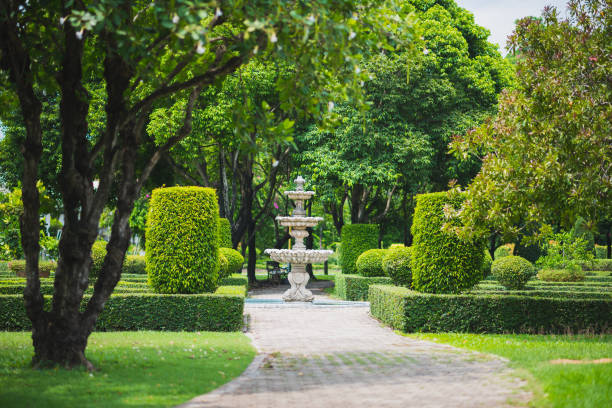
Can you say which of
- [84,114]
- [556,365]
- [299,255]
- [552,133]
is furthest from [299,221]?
[556,365]

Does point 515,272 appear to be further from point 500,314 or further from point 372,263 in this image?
point 500,314

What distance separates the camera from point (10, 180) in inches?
1067

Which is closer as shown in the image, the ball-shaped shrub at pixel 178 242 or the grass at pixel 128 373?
the grass at pixel 128 373

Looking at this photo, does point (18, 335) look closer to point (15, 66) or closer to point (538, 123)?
point (15, 66)

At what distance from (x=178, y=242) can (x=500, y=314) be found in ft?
24.3

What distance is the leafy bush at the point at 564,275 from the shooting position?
23.5 m

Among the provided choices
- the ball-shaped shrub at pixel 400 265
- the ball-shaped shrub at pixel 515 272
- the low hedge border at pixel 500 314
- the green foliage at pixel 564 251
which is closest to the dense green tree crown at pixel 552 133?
the low hedge border at pixel 500 314

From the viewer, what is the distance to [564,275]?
78.4ft

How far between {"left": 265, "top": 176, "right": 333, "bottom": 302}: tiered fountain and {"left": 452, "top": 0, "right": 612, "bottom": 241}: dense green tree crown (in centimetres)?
871

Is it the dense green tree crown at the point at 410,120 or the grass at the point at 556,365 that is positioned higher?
the dense green tree crown at the point at 410,120

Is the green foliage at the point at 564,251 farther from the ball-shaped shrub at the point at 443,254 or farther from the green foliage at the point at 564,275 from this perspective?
the ball-shaped shrub at the point at 443,254

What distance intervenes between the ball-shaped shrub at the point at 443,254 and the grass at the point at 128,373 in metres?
5.05

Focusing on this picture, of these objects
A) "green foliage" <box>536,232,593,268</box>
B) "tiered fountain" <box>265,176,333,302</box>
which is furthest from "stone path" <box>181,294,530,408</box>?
"green foliage" <box>536,232,593,268</box>

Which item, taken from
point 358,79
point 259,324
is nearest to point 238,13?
point 358,79
